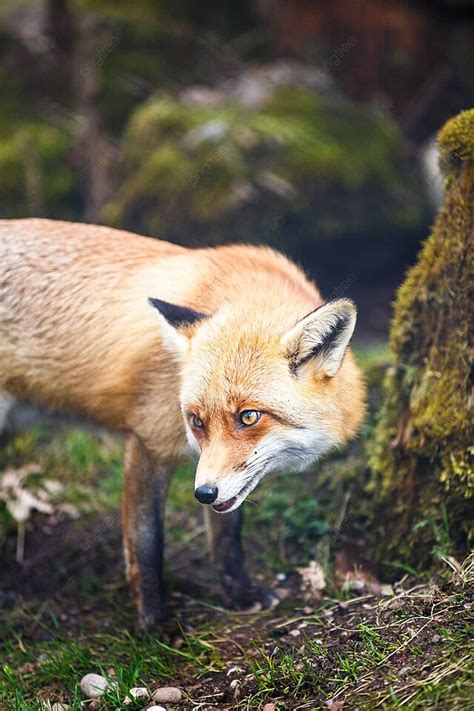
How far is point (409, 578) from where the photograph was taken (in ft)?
13.6

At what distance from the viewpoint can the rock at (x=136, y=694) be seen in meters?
3.63

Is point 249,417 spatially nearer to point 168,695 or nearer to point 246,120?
point 168,695

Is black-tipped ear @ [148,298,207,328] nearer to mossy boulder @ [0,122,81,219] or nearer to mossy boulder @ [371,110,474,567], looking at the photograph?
mossy boulder @ [371,110,474,567]

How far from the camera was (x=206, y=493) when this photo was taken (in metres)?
3.44

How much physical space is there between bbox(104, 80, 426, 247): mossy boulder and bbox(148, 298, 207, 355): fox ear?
4.07 m

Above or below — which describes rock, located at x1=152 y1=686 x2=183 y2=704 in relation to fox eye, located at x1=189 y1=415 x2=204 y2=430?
below

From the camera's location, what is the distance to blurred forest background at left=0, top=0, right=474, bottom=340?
8164 millimetres

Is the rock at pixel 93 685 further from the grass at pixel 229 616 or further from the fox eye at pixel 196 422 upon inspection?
the fox eye at pixel 196 422

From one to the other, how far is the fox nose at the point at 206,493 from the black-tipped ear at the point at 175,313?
98 centimetres

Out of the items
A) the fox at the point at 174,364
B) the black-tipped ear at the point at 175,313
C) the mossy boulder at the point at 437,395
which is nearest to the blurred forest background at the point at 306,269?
the mossy boulder at the point at 437,395

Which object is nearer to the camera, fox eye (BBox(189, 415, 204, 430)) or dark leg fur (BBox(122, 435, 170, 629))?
fox eye (BBox(189, 415, 204, 430))

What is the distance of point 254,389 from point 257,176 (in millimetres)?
4896

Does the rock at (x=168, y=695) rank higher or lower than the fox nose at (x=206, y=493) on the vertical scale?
lower

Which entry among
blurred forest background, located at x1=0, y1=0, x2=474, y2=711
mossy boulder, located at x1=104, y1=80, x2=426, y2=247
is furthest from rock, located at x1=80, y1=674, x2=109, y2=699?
mossy boulder, located at x1=104, y1=80, x2=426, y2=247
